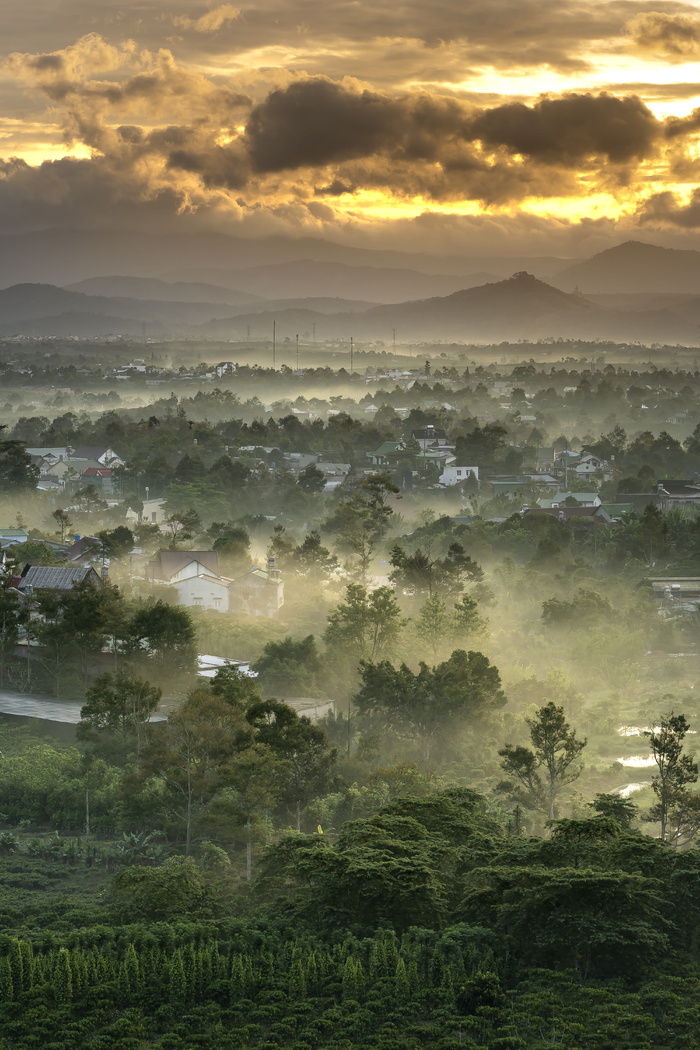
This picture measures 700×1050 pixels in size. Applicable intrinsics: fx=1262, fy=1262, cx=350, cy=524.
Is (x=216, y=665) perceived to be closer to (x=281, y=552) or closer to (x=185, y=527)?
(x=281, y=552)

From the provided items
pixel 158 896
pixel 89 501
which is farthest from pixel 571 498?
pixel 158 896

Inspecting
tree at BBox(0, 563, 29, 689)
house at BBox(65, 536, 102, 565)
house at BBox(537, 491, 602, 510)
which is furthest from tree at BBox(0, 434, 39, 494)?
tree at BBox(0, 563, 29, 689)

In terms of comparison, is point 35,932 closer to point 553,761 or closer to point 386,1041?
point 386,1041

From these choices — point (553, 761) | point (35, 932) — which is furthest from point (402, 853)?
point (553, 761)

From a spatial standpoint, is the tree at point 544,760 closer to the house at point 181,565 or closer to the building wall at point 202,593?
the building wall at point 202,593

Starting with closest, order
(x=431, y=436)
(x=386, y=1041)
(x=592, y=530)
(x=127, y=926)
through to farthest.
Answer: (x=386, y=1041), (x=127, y=926), (x=592, y=530), (x=431, y=436)
